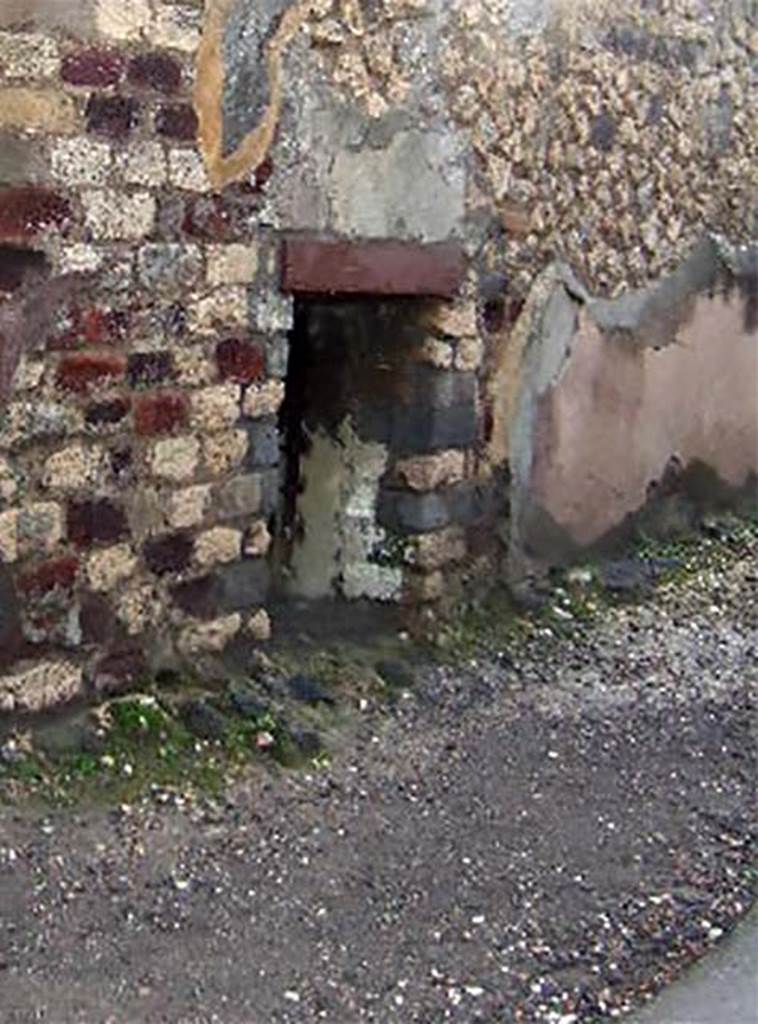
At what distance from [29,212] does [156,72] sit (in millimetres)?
510

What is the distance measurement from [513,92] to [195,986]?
10.7ft

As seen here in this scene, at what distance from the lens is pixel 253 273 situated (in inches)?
185

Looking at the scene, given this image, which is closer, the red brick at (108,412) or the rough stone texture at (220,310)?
the red brick at (108,412)

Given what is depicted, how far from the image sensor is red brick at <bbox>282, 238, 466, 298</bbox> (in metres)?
4.82

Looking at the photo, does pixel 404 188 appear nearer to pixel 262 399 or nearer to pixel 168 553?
pixel 262 399

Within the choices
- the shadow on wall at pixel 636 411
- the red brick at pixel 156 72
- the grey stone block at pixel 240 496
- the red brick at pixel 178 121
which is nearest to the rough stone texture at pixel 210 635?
the grey stone block at pixel 240 496

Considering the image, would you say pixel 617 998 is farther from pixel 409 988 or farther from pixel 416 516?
pixel 416 516

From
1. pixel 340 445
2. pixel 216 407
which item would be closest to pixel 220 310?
pixel 216 407

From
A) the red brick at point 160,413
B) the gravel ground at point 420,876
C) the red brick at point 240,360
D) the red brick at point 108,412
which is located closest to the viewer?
the gravel ground at point 420,876

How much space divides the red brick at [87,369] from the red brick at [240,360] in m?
0.35

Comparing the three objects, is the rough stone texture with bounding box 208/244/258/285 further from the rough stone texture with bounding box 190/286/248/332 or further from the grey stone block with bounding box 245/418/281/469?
the grey stone block with bounding box 245/418/281/469

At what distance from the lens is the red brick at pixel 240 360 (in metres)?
4.65

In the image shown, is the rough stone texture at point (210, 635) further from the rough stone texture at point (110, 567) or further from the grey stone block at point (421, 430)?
the grey stone block at point (421, 430)

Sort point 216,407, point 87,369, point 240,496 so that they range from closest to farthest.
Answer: point 87,369 < point 216,407 < point 240,496
